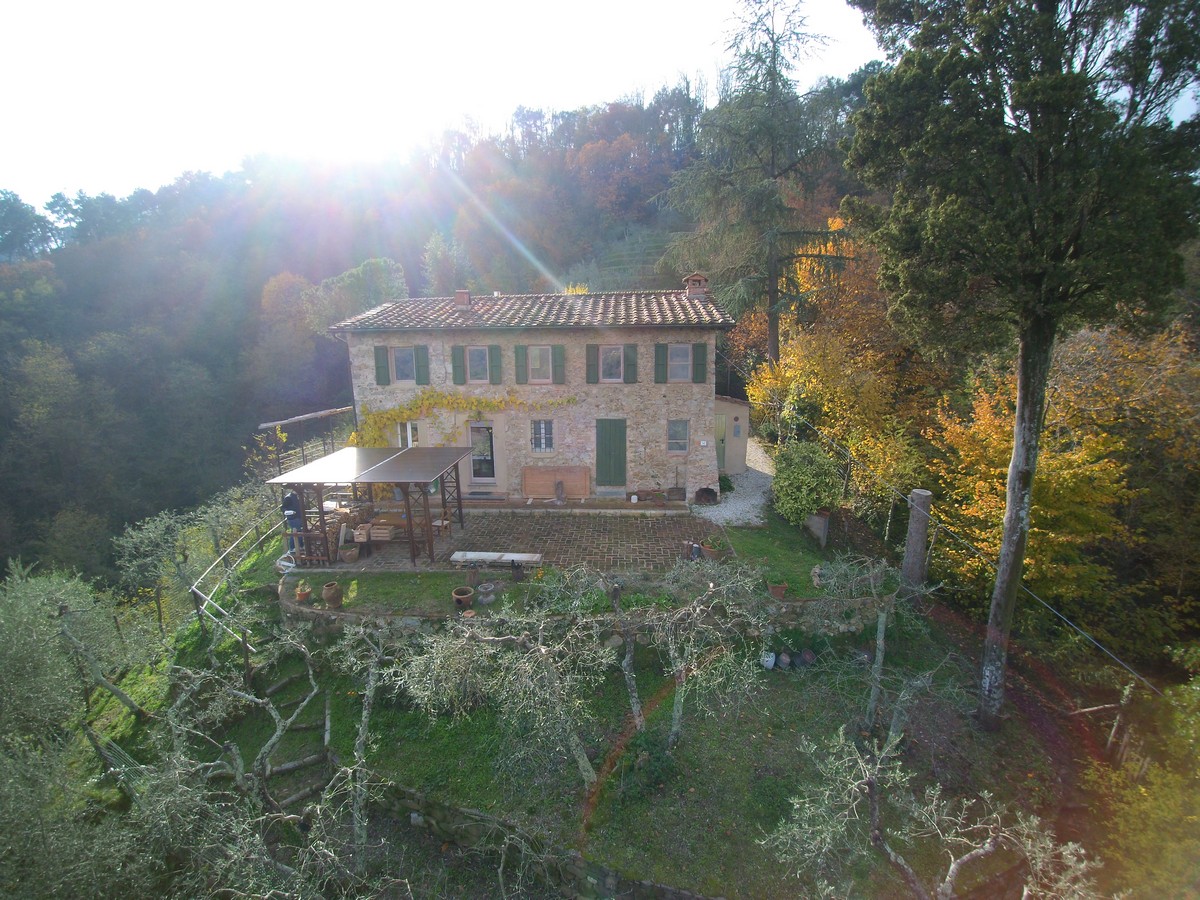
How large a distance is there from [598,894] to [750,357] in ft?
69.1

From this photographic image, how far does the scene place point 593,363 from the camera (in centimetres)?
1532

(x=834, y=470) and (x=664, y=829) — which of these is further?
(x=834, y=470)

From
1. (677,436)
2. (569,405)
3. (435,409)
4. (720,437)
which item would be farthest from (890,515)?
(435,409)

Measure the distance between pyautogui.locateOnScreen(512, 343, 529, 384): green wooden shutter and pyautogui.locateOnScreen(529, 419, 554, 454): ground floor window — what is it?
127 centimetres

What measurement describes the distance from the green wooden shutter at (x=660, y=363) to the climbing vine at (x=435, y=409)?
2.48m

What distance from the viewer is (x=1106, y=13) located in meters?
6.81

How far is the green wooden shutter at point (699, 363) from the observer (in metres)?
15.1

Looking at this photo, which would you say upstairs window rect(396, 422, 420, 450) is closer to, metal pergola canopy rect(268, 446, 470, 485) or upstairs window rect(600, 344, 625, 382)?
metal pergola canopy rect(268, 446, 470, 485)

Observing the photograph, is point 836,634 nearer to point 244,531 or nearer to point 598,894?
point 598,894

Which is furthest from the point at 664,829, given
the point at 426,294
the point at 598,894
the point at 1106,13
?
the point at 426,294

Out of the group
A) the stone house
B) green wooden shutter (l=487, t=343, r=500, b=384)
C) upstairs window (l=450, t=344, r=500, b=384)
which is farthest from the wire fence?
upstairs window (l=450, t=344, r=500, b=384)

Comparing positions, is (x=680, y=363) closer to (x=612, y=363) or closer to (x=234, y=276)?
(x=612, y=363)

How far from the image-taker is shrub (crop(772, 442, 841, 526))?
14.1 m

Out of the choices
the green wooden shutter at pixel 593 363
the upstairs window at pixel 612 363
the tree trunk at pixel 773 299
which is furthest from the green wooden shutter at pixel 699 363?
the tree trunk at pixel 773 299
